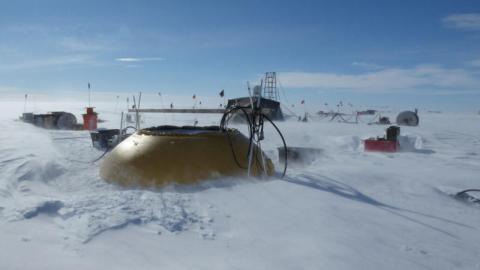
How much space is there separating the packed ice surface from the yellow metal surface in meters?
0.31

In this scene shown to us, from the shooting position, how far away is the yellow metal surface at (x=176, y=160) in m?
8.43

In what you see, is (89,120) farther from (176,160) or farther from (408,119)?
(408,119)

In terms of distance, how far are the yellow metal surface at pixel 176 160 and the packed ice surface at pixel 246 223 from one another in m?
0.31

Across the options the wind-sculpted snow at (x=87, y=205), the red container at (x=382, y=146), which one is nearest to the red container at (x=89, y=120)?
the wind-sculpted snow at (x=87, y=205)

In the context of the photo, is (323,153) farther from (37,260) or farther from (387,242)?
(37,260)

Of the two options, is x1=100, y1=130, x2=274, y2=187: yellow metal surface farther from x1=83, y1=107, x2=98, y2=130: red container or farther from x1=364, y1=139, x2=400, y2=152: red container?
x1=83, y1=107, x2=98, y2=130: red container

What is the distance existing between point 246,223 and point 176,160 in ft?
9.59

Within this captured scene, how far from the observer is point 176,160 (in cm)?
855

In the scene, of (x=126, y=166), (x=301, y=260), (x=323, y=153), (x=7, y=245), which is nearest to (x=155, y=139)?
(x=126, y=166)

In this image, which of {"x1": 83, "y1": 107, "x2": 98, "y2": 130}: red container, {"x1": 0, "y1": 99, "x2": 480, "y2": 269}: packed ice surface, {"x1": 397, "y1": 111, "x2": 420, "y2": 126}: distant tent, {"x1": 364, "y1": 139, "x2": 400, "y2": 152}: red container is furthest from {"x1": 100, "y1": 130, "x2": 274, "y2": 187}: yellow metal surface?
{"x1": 397, "y1": 111, "x2": 420, "y2": 126}: distant tent

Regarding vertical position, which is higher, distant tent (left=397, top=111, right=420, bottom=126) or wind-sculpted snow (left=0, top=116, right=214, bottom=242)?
distant tent (left=397, top=111, right=420, bottom=126)

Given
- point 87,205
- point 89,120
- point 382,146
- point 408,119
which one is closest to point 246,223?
point 87,205

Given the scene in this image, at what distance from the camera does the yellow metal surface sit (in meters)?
8.43

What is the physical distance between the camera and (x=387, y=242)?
18.0 feet
